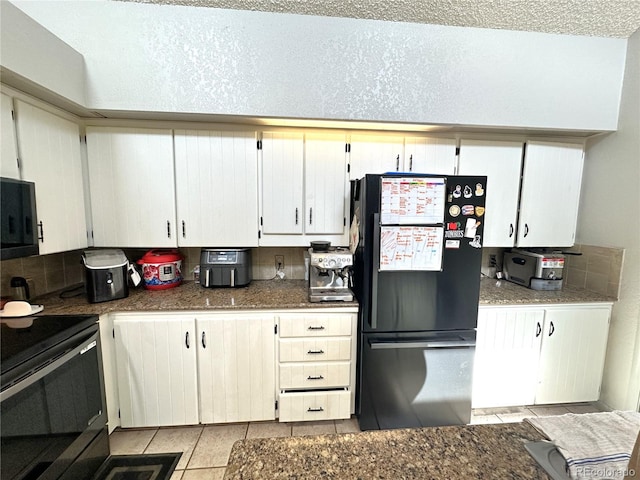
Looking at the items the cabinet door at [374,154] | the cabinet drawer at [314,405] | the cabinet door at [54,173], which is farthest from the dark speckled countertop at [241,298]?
the cabinet door at [374,154]

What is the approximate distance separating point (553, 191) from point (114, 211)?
140 inches

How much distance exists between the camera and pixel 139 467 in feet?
5.49

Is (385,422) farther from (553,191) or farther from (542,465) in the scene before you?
Result: (553,191)

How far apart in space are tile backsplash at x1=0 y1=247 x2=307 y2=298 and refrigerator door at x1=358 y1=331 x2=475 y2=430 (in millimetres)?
998

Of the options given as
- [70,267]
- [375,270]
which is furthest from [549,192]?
[70,267]

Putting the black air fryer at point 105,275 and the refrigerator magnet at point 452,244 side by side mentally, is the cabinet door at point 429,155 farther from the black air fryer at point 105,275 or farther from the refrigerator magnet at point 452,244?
the black air fryer at point 105,275

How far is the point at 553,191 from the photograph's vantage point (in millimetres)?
2338

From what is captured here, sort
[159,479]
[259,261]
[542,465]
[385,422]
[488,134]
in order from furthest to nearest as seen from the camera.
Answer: [259,261] < [488,134] < [385,422] < [159,479] < [542,465]

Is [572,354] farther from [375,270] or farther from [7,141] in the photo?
[7,141]

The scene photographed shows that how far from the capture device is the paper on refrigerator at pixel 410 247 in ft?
5.90

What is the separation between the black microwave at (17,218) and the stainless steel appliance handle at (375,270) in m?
1.93

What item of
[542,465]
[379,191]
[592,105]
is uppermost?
[592,105]

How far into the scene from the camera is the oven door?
3.64 ft

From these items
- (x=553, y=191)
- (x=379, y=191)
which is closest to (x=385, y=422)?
(x=379, y=191)
